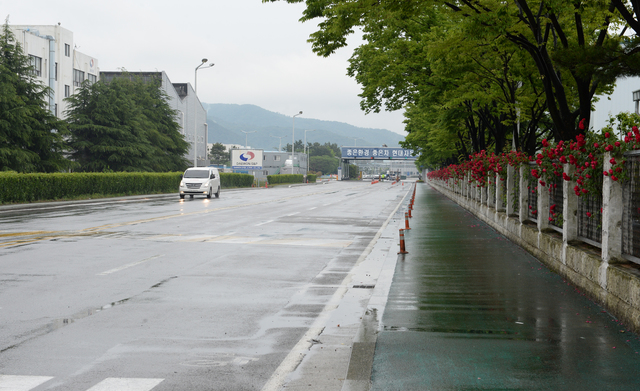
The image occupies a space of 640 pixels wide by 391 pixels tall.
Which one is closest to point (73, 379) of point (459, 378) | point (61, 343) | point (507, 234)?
point (61, 343)

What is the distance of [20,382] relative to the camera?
5.08 meters

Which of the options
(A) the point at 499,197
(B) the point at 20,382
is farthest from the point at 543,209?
(B) the point at 20,382

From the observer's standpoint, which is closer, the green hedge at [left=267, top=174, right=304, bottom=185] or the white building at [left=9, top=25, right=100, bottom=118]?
the white building at [left=9, top=25, right=100, bottom=118]

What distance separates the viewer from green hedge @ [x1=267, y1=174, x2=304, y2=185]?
93.3 m

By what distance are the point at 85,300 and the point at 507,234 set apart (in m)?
11.9

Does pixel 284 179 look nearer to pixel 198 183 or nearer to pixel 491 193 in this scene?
pixel 198 183

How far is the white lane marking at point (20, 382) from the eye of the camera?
4934mm

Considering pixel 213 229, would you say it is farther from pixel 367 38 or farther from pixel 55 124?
pixel 55 124

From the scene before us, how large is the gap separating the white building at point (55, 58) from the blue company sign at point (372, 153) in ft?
225

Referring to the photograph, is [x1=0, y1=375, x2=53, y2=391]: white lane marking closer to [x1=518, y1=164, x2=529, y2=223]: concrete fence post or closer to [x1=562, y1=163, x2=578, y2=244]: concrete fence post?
[x1=562, y1=163, x2=578, y2=244]: concrete fence post

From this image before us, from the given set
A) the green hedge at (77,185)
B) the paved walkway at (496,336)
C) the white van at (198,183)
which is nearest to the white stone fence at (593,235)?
the paved walkway at (496,336)

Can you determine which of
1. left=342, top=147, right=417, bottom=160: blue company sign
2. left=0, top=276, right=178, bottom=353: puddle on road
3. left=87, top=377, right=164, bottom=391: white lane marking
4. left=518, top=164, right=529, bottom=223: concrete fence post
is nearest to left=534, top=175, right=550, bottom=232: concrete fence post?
left=518, top=164, right=529, bottom=223: concrete fence post

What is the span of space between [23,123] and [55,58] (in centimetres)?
3035

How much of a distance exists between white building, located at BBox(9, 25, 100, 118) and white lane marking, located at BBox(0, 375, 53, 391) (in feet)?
204
